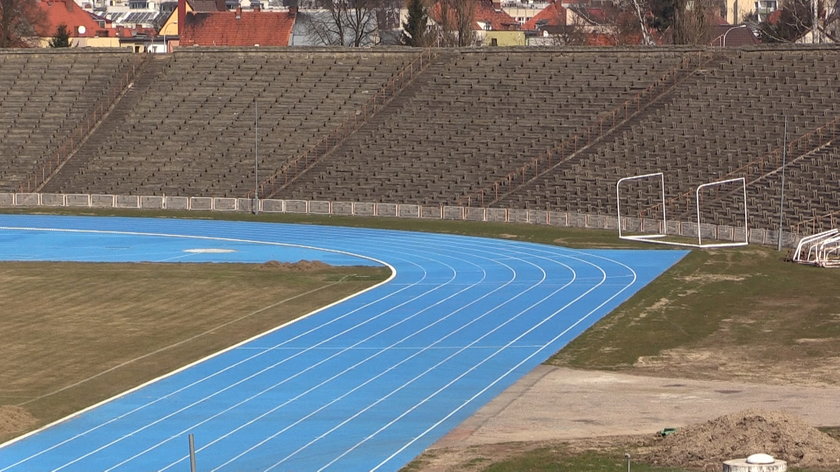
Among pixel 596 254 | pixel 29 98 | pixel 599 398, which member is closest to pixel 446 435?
pixel 599 398

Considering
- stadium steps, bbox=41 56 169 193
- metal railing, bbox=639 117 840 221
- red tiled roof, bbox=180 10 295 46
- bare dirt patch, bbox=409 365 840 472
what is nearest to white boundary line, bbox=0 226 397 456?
bare dirt patch, bbox=409 365 840 472

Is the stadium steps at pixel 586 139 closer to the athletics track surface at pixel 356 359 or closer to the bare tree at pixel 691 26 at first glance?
the athletics track surface at pixel 356 359

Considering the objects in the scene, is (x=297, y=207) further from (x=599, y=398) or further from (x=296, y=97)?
(x=599, y=398)

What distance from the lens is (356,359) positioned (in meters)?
47.0

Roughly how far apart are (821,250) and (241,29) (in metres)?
110

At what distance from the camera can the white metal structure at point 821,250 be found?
213 feet

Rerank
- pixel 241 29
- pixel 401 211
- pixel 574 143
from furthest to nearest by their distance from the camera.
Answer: pixel 241 29
pixel 574 143
pixel 401 211

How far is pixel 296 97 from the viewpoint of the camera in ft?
332

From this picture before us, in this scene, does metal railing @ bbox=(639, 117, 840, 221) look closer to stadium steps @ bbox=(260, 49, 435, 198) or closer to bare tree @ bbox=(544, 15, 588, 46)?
stadium steps @ bbox=(260, 49, 435, 198)

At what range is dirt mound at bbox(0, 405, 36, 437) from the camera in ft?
127

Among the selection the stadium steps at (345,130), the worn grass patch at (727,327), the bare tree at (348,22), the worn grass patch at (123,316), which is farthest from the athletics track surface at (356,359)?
the bare tree at (348,22)

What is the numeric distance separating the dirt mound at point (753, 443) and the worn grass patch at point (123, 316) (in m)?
15.6

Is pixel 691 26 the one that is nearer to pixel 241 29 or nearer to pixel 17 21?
pixel 17 21

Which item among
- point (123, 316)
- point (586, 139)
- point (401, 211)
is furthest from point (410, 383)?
point (586, 139)
